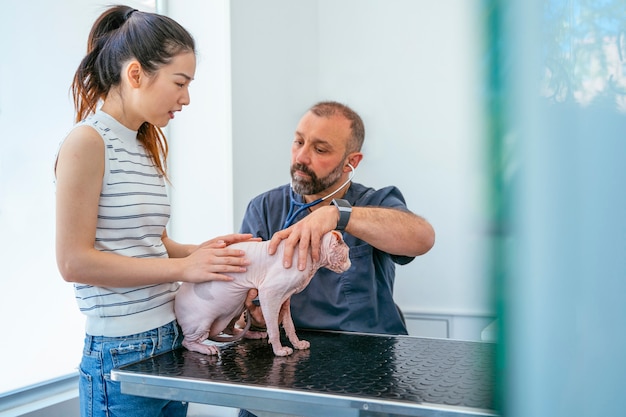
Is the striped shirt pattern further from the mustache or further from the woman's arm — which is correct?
the mustache

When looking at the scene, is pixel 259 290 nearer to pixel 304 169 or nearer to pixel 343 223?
pixel 343 223

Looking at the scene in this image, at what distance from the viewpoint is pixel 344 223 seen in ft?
5.03

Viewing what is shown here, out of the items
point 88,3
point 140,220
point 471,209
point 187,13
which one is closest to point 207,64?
point 187,13

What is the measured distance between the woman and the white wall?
123cm

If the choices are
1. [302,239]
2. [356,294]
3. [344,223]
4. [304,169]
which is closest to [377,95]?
[304,169]

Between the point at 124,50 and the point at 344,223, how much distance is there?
658mm

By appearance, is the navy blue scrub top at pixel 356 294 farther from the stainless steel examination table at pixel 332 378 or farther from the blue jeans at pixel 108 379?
the blue jeans at pixel 108 379

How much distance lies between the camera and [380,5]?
293cm

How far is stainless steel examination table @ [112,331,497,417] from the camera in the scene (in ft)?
3.16

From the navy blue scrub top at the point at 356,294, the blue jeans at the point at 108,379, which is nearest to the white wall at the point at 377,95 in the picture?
the navy blue scrub top at the point at 356,294

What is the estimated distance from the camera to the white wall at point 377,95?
271 cm

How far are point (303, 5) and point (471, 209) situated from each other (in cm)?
283

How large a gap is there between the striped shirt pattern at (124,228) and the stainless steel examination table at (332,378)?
4.0 inches

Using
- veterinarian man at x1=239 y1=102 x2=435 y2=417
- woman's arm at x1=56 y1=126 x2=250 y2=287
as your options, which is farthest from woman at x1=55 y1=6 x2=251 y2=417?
veterinarian man at x1=239 y1=102 x2=435 y2=417
